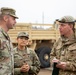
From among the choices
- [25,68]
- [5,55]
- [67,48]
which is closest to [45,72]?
[25,68]

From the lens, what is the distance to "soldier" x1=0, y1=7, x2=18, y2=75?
2867mm

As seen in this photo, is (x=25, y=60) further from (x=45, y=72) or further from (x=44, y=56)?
(x=44, y=56)

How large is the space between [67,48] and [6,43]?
2.94 ft

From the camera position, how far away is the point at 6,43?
2.89 meters

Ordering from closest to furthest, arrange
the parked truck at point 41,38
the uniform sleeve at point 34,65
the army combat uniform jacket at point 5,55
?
the army combat uniform jacket at point 5,55
the uniform sleeve at point 34,65
the parked truck at point 41,38

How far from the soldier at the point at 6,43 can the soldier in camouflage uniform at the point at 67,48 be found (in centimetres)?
64

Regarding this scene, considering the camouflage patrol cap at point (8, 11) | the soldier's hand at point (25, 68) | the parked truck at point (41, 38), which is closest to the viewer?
the camouflage patrol cap at point (8, 11)

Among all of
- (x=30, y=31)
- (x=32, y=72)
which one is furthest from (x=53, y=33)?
(x=32, y=72)

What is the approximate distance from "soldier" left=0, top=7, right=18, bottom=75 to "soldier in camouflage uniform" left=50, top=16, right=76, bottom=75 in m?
0.64

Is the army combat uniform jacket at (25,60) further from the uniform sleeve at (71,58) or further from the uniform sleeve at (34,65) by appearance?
the uniform sleeve at (71,58)

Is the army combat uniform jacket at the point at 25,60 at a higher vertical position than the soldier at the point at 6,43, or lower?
lower

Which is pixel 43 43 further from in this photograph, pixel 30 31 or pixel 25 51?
pixel 25 51

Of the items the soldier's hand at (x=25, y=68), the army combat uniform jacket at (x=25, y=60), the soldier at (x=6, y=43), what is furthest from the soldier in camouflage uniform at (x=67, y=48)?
the soldier at (x=6, y=43)

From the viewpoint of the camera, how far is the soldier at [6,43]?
113 inches
